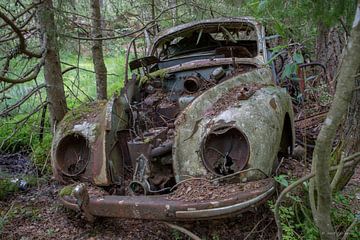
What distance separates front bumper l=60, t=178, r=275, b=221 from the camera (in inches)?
109

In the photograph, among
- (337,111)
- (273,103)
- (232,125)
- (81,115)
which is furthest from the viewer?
(81,115)

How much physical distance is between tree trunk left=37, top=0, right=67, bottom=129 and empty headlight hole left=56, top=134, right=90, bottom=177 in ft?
4.33

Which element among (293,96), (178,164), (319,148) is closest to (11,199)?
(178,164)

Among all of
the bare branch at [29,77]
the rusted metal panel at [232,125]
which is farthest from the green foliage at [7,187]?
the rusted metal panel at [232,125]

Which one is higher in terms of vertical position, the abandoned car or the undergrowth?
the abandoned car

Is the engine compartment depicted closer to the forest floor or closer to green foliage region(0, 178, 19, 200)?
the forest floor

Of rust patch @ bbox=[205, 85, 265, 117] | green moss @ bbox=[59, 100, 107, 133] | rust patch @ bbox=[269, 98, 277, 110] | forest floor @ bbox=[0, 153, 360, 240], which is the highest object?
rust patch @ bbox=[205, 85, 265, 117]

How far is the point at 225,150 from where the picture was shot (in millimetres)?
3105

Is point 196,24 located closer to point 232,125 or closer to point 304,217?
point 232,125

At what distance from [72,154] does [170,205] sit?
133 centimetres

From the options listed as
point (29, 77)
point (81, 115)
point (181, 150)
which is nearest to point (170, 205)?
point (181, 150)

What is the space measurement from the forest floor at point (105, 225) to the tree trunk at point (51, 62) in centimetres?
129

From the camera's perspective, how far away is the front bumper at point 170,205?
9.11ft

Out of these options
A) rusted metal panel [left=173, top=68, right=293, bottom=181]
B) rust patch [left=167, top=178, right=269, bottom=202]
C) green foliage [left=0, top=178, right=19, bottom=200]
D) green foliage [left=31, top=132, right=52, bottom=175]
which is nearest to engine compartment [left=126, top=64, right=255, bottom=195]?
rusted metal panel [left=173, top=68, right=293, bottom=181]
